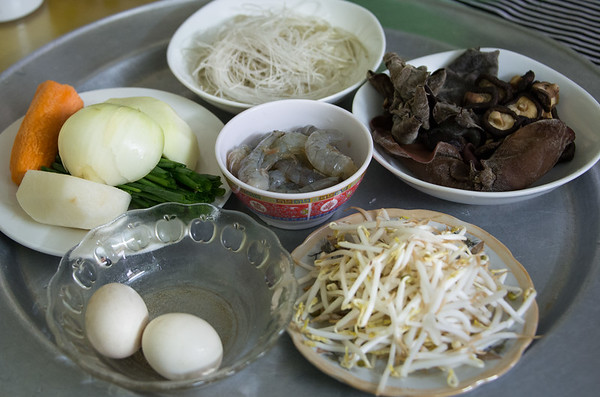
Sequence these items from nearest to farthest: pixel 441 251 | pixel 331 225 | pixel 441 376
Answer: pixel 441 376, pixel 441 251, pixel 331 225

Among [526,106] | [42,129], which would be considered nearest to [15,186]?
[42,129]

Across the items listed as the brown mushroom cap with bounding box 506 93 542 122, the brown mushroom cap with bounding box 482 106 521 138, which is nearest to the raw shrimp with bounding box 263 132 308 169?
the brown mushroom cap with bounding box 482 106 521 138

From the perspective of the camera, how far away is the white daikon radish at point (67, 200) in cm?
128

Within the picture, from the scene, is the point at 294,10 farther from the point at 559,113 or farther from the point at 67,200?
the point at 67,200

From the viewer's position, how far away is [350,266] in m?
1.17

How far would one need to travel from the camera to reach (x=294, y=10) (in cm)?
202

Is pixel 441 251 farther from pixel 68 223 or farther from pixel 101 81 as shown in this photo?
pixel 101 81

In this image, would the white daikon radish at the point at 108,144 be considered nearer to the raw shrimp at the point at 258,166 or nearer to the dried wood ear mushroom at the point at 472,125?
the raw shrimp at the point at 258,166

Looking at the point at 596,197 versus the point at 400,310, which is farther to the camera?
the point at 596,197

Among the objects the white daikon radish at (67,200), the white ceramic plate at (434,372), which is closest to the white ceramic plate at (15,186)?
the white daikon radish at (67,200)

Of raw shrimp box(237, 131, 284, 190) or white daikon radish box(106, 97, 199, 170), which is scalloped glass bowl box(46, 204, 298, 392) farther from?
white daikon radish box(106, 97, 199, 170)

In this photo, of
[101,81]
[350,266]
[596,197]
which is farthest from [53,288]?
[596,197]

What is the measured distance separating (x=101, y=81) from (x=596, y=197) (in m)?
1.68

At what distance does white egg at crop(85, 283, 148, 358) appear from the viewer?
3.30 feet
